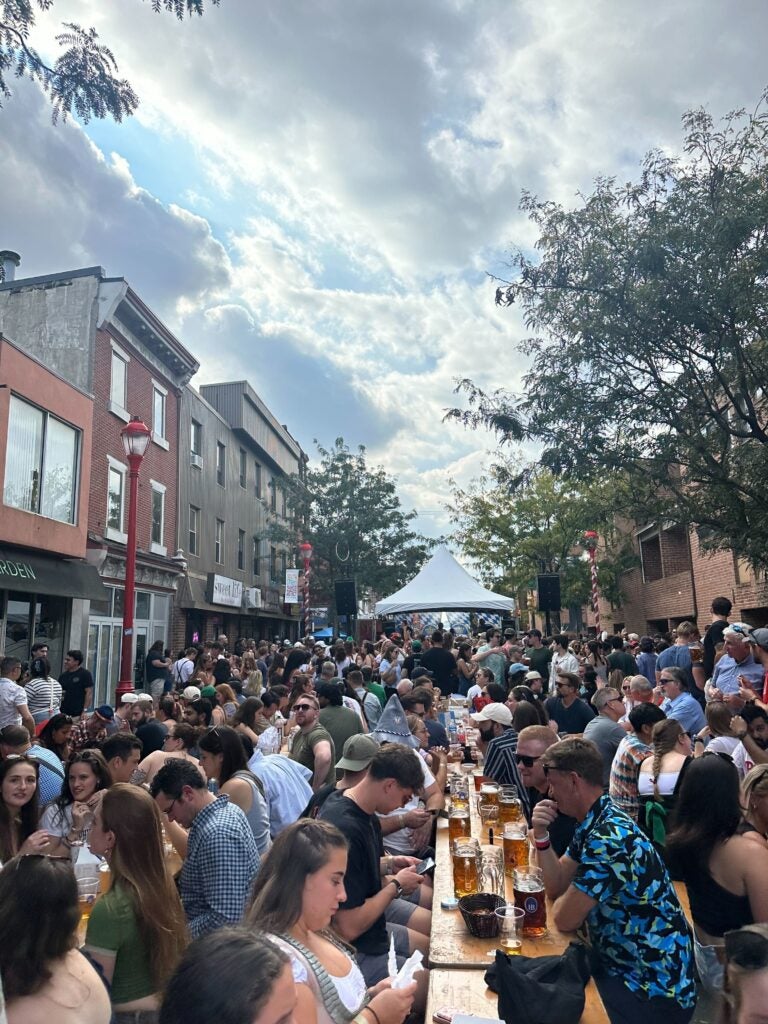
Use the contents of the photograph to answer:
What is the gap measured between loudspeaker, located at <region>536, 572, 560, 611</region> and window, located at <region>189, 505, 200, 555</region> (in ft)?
38.1

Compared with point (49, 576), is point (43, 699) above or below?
below

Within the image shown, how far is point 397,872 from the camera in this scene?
436 cm

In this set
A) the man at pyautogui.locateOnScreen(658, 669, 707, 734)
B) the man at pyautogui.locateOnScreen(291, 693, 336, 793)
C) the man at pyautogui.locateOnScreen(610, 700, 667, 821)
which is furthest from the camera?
the man at pyautogui.locateOnScreen(658, 669, 707, 734)

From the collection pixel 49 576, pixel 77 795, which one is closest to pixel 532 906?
pixel 77 795

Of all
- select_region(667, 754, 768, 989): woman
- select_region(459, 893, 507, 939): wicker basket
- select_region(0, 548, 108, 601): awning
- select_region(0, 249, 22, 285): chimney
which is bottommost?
select_region(459, 893, 507, 939): wicker basket

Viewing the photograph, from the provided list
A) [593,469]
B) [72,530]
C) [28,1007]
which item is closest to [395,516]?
[72,530]

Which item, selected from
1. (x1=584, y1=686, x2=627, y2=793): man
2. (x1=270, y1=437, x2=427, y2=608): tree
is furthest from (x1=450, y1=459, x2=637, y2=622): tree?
(x1=584, y1=686, x2=627, y2=793): man

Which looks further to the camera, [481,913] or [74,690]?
[74,690]

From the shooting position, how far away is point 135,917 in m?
3.07

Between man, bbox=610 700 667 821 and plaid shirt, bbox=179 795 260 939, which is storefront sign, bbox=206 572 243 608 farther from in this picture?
plaid shirt, bbox=179 795 260 939

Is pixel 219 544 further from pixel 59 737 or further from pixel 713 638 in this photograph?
pixel 713 638

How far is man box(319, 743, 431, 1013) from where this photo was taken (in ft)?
11.6

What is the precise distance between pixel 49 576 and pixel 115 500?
4342 mm

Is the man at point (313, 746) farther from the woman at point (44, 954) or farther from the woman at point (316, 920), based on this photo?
the woman at point (44, 954)
